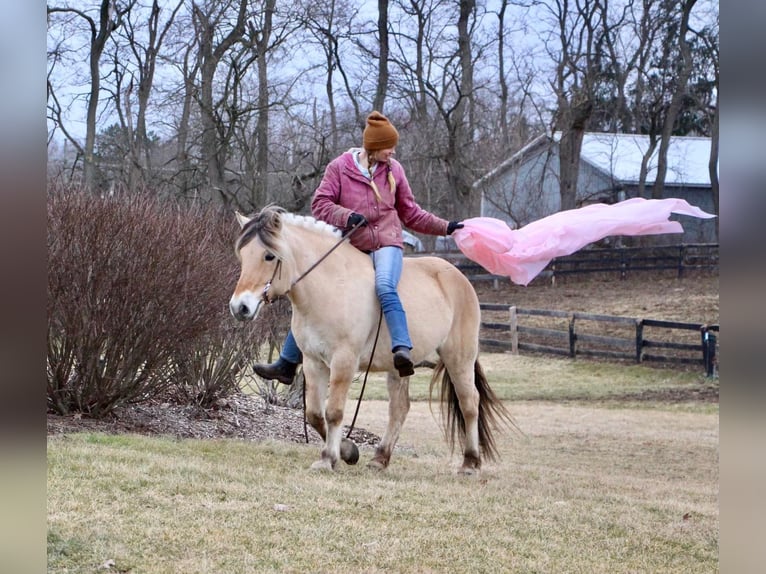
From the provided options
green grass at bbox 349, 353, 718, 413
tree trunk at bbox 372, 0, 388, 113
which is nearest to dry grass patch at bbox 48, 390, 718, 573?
green grass at bbox 349, 353, 718, 413

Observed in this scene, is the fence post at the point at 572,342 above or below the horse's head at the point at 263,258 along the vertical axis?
below

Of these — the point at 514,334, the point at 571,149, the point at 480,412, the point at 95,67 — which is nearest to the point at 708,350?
the point at 514,334

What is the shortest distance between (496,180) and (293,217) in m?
27.5

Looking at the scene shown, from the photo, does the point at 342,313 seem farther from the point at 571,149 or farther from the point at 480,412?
the point at 571,149

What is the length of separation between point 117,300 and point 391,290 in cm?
287

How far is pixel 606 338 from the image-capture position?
22141 mm

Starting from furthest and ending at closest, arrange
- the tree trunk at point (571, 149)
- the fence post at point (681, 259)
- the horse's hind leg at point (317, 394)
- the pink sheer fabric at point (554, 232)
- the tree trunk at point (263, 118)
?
the fence post at point (681, 259) → the tree trunk at point (571, 149) → the tree trunk at point (263, 118) → the horse's hind leg at point (317, 394) → the pink sheer fabric at point (554, 232)

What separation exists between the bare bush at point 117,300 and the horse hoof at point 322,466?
246 centimetres

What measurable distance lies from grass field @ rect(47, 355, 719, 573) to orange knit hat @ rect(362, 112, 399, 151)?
2661mm

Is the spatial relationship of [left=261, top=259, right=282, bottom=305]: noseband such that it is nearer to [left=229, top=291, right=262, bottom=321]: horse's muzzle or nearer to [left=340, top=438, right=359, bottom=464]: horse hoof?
[left=229, top=291, right=262, bottom=321]: horse's muzzle

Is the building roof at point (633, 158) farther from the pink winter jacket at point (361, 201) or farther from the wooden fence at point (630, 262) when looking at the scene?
the pink winter jacket at point (361, 201)

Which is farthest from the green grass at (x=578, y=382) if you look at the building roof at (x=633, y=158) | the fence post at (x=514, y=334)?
the building roof at (x=633, y=158)

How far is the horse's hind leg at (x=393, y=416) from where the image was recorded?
7.51 m
